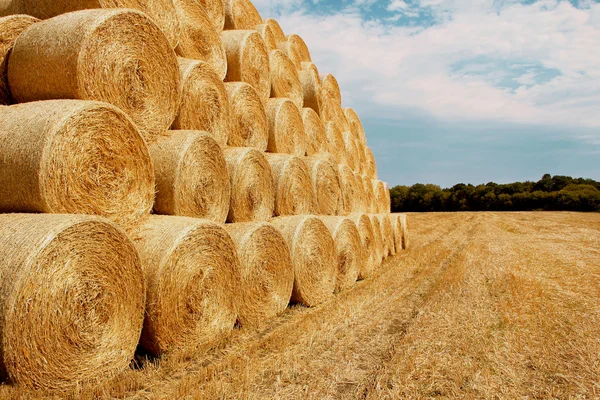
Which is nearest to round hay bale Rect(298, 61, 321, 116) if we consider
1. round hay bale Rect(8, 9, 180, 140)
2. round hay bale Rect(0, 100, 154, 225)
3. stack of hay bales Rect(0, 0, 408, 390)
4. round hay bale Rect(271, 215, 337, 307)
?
stack of hay bales Rect(0, 0, 408, 390)

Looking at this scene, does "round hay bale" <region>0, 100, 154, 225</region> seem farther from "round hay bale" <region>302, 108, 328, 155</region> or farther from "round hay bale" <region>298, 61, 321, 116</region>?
"round hay bale" <region>298, 61, 321, 116</region>

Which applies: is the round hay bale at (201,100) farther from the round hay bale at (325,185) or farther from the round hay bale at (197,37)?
the round hay bale at (325,185)

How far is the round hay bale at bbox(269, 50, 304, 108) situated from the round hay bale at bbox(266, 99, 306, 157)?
65 cm

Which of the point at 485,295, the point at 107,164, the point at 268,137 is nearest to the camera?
the point at 107,164

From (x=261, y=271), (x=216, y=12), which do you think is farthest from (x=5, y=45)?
(x=216, y=12)

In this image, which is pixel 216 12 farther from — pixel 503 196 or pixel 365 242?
pixel 503 196

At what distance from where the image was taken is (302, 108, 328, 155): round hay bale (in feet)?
27.6

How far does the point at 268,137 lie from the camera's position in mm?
7000

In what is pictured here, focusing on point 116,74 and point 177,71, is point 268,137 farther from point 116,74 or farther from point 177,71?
point 116,74

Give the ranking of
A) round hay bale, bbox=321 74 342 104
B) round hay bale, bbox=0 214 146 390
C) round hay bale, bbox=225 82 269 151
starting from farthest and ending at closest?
round hay bale, bbox=321 74 342 104, round hay bale, bbox=225 82 269 151, round hay bale, bbox=0 214 146 390

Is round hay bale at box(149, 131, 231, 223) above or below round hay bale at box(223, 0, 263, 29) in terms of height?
below

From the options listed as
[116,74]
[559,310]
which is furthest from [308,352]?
[559,310]

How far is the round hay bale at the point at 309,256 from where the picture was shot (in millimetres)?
5969

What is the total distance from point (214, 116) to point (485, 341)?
3.75 m
